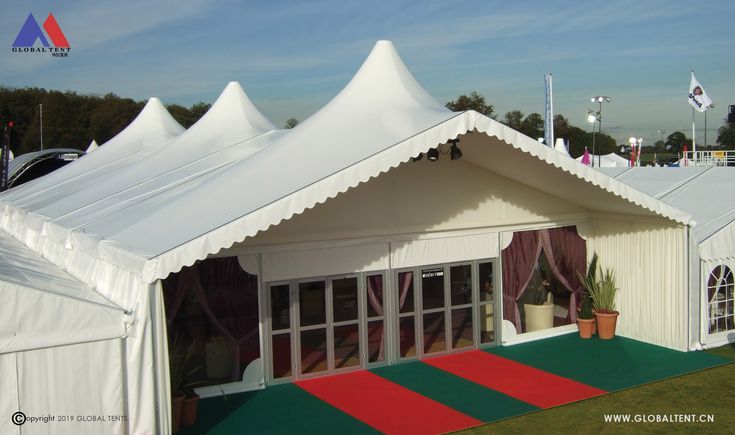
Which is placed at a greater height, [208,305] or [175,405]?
[208,305]

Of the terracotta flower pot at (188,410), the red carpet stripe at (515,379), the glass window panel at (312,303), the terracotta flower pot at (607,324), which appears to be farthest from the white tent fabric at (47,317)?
the terracotta flower pot at (607,324)

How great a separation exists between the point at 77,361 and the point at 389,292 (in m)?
4.94

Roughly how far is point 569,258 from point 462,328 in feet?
8.14

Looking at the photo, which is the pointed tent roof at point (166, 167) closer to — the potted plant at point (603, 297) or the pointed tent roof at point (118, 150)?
the pointed tent roof at point (118, 150)

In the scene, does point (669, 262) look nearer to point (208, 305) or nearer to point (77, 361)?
Answer: point (208, 305)

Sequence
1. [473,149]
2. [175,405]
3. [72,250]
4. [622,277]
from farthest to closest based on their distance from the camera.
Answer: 1. [622,277]
2. [473,149]
3. [72,250]
4. [175,405]

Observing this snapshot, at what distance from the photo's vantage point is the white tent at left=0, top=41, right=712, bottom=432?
723 cm

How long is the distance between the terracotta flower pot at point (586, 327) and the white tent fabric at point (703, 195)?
6.72 ft

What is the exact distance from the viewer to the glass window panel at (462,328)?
1120 centimetres

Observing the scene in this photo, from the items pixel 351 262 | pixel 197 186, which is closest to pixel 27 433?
pixel 197 186

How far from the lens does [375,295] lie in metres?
10.5

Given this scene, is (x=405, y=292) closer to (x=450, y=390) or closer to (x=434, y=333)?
(x=434, y=333)

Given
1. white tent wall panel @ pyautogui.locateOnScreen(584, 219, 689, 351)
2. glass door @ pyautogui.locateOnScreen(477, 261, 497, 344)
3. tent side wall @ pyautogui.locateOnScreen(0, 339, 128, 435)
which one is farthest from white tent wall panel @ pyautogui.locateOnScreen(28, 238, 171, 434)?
white tent wall panel @ pyautogui.locateOnScreen(584, 219, 689, 351)

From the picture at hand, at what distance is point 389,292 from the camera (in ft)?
34.7
